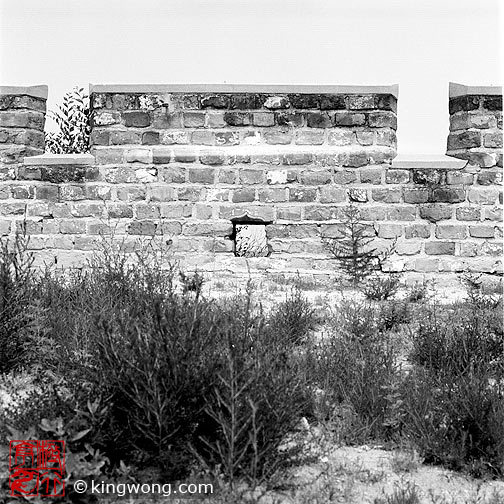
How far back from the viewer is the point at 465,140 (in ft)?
27.4

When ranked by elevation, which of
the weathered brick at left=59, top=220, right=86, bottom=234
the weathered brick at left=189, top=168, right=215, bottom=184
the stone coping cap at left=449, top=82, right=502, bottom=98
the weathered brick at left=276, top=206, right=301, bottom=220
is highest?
the stone coping cap at left=449, top=82, right=502, bottom=98

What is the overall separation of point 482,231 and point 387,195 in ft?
3.69

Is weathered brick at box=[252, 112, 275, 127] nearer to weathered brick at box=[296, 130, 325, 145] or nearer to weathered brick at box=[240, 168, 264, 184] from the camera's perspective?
weathered brick at box=[296, 130, 325, 145]

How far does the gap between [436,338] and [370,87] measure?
11.7 ft

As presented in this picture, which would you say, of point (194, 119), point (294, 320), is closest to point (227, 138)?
point (194, 119)

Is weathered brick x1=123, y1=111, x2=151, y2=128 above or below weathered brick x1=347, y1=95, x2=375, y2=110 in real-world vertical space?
below

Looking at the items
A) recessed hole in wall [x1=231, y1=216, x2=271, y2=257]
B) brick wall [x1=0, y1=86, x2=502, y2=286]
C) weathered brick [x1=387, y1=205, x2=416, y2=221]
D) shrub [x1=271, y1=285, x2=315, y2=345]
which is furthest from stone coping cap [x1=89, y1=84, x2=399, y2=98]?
shrub [x1=271, y1=285, x2=315, y2=345]

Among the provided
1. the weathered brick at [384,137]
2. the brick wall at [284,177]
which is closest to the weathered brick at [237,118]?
the brick wall at [284,177]

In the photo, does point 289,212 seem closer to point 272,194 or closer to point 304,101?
point 272,194

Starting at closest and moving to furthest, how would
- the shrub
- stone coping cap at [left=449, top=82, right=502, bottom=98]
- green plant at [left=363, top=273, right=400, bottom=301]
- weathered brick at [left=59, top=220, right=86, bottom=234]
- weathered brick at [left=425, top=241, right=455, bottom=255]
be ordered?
the shrub < green plant at [left=363, top=273, right=400, bottom=301] < stone coping cap at [left=449, top=82, right=502, bottom=98] < weathered brick at [left=425, top=241, right=455, bottom=255] < weathered brick at [left=59, top=220, right=86, bottom=234]

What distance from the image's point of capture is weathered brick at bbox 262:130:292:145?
830 centimetres

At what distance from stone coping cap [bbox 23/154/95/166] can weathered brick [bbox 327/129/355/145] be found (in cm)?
267

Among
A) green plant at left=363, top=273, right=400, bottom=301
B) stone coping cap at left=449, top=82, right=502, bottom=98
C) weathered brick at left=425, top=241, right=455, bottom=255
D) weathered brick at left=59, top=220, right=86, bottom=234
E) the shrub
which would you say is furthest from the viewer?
weathered brick at left=59, top=220, right=86, bottom=234

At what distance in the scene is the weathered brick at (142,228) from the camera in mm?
8352
